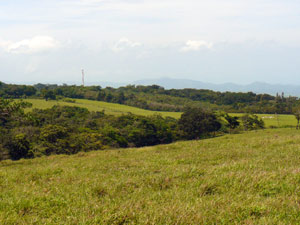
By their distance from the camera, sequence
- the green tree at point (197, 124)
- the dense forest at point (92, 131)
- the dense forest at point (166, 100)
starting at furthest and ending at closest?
the dense forest at point (166, 100)
the green tree at point (197, 124)
the dense forest at point (92, 131)

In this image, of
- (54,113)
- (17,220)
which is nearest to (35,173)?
(17,220)

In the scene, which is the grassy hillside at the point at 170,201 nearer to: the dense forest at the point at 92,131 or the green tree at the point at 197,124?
the dense forest at the point at 92,131

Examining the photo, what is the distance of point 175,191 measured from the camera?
271 inches

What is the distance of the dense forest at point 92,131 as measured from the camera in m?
52.7

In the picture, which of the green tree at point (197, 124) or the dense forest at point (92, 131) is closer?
the dense forest at point (92, 131)

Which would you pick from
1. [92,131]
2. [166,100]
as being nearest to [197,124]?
[92,131]

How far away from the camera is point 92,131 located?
235ft

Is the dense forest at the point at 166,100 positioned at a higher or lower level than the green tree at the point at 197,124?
higher

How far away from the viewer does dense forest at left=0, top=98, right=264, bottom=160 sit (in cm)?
5273

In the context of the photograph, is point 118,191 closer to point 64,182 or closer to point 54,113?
point 64,182

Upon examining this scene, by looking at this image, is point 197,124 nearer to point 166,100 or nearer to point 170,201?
point 170,201

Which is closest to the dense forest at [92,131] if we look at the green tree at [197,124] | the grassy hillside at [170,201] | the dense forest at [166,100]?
the green tree at [197,124]

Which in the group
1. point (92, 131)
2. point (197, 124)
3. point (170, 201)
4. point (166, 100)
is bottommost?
point (92, 131)

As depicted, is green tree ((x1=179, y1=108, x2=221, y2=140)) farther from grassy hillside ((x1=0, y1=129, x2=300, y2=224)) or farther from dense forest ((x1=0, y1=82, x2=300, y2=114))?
grassy hillside ((x1=0, y1=129, x2=300, y2=224))
